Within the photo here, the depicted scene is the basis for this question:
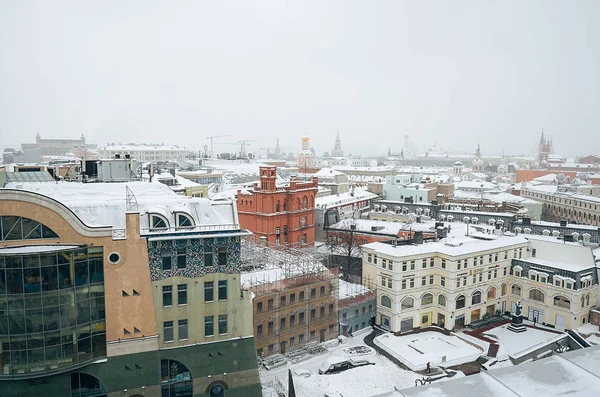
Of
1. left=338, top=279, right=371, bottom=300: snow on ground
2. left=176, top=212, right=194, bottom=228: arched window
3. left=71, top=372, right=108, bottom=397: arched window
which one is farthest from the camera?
left=338, top=279, right=371, bottom=300: snow on ground

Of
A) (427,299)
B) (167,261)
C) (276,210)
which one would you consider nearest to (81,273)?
(167,261)

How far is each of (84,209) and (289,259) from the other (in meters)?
19.9

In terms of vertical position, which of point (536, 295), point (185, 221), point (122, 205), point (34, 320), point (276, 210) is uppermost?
point (122, 205)

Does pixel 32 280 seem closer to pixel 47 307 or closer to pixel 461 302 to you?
pixel 47 307

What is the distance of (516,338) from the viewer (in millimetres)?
43875

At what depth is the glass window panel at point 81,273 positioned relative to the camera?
74.6 feet

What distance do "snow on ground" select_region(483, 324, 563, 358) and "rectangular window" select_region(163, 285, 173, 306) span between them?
28619mm

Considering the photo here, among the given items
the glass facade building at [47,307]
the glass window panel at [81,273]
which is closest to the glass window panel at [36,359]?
the glass facade building at [47,307]

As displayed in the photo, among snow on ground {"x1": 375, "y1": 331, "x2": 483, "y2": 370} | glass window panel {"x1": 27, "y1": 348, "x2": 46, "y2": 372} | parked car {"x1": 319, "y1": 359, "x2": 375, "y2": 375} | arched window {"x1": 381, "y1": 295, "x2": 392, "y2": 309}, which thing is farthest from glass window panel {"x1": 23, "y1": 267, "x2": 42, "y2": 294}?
arched window {"x1": 381, "y1": 295, "x2": 392, "y2": 309}

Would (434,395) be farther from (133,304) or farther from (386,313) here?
(386,313)

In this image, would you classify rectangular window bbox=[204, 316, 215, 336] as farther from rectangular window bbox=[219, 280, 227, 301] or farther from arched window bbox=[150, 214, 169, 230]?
arched window bbox=[150, 214, 169, 230]

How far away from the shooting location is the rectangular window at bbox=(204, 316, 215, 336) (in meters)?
26.3

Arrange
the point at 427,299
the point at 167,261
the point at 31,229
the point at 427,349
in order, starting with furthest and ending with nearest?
the point at 427,299 → the point at 427,349 → the point at 167,261 → the point at 31,229

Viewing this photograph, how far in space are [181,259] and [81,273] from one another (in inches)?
192
